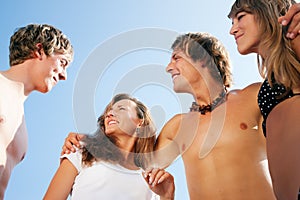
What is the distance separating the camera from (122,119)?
3.36m

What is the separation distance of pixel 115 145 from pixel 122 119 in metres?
0.25

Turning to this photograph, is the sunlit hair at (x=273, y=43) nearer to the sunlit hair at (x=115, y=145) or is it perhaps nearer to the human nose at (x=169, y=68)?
the human nose at (x=169, y=68)

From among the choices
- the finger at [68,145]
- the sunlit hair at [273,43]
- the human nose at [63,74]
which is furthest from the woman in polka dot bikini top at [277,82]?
the human nose at [63,74]

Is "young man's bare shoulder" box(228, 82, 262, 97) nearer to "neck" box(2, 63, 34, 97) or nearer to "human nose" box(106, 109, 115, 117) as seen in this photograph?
"human nose" box(106, 109, 115, 117)

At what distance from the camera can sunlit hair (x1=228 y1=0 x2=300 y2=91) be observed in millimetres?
1884

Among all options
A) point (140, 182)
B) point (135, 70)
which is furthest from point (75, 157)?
point (135, 70)

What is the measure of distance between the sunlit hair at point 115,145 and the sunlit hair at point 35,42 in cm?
76

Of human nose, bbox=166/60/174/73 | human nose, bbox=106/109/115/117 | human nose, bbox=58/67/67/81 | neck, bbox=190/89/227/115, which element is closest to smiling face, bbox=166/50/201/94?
human nose, bbox=166/60/174/73

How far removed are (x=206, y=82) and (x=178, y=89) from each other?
0.88 feet

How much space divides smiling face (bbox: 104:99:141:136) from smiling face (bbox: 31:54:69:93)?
0.58m

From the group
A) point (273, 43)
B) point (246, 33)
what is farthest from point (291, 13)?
point (246, 33)

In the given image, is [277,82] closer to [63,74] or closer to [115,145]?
[115,145]

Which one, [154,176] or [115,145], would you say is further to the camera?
[115,145]

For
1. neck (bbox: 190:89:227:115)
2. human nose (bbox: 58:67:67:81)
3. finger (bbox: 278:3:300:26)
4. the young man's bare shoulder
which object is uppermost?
finger (bbox: 278:3:300:26)
